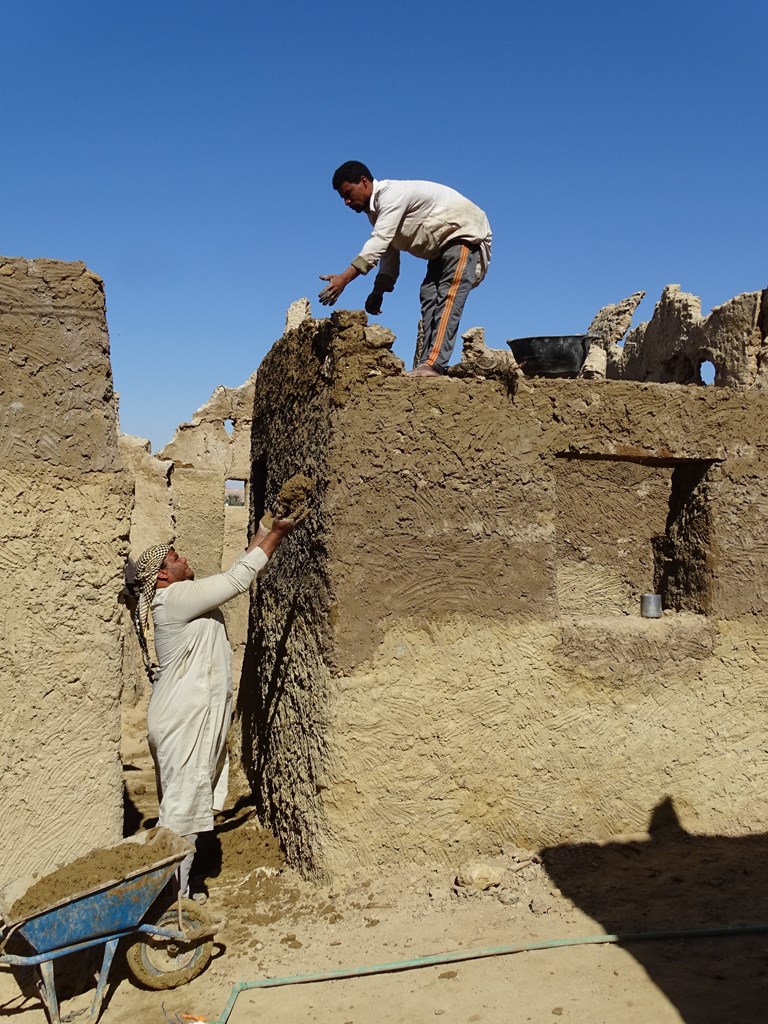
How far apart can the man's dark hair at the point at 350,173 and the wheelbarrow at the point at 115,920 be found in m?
3.41

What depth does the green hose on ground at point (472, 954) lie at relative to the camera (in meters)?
3.41

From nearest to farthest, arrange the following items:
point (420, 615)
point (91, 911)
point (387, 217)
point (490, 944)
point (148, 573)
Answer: point (91, 911)
point (490, 944)
point (148, 573)
point (420, 615)
point (387, 217)

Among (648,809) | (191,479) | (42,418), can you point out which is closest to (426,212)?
(42,418)

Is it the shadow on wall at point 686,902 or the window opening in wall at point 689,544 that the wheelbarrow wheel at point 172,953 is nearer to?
the shadow on wall at point 686,902

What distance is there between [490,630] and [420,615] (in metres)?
0.38

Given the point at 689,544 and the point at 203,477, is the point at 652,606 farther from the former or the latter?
the point at 203,477

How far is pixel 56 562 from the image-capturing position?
346 centimetres

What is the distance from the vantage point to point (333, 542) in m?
4.07

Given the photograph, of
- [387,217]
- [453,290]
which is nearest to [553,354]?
Result: [453,290]

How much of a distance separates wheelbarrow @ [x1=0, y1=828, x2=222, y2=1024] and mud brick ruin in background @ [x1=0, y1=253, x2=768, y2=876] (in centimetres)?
27

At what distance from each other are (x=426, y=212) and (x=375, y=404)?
4.18ft

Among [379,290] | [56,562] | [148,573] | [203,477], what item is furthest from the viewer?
[203,477]

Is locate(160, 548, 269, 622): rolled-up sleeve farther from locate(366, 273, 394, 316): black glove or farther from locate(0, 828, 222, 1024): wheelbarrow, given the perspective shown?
locate(366, 273, 394, 316): black glove

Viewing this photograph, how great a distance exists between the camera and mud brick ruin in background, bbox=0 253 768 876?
3463 millimetres
